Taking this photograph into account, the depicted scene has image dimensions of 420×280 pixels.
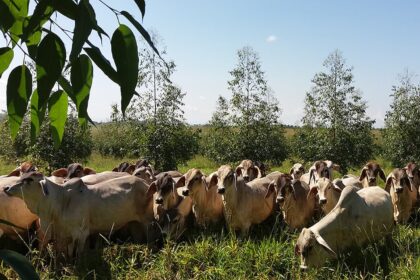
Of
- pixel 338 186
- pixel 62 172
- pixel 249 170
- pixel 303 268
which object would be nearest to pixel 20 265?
pixel 303 268

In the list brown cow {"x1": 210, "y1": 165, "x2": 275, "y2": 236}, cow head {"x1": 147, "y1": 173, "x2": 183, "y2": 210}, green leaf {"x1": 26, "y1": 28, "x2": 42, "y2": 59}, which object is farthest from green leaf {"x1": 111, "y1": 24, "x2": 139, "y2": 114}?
brown cow {"x1": 210, "y1": 165, "x2": 275, "y2": 236}

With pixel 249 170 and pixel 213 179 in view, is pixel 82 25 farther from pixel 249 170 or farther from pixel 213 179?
pixel 249 170

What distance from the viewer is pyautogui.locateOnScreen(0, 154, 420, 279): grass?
5.83 metres

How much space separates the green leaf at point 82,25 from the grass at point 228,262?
17.2 feet

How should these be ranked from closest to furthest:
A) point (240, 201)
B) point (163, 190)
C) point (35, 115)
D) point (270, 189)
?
1. point (35, 115)
2. point (163, 190)
3. point (240, 201)
4. point (270, 189)

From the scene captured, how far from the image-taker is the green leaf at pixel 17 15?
87cm

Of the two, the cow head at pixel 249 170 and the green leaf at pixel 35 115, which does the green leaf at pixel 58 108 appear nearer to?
the green leaf at pixel 35 115

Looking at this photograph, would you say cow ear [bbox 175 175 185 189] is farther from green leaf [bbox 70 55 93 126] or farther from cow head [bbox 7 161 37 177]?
green leaf [bbox 70 55 93 126]

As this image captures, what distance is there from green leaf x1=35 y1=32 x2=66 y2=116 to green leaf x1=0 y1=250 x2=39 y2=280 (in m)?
0.25

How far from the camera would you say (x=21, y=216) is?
24.6ft

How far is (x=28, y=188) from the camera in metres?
6.64

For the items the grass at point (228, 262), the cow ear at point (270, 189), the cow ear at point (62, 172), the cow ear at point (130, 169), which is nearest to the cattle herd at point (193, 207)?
the cow ear at point (270, 189)

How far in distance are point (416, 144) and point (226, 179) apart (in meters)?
13.2

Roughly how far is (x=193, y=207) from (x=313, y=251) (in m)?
2.70
